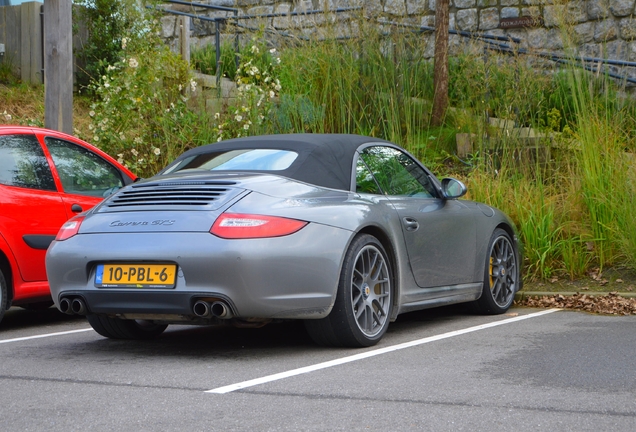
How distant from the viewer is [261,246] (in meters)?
5.23

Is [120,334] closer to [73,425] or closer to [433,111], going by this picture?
[73,425]

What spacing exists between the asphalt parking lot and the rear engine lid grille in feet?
2.90

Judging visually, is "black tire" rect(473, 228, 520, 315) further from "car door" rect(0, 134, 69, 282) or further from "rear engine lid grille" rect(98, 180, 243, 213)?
"car door" rect(0, 134, 69, 282)

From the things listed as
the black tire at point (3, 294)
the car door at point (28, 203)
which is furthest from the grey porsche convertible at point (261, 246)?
the car door at point (28, 203)

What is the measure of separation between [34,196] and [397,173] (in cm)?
→ 270

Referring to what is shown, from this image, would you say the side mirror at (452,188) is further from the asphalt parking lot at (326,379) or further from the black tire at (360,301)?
the black tire at (360,301)

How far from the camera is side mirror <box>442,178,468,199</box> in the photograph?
6.99 meters

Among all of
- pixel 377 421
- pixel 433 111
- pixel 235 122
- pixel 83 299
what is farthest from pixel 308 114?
pixel 377 421

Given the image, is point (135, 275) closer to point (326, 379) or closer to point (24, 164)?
point (326, 379)

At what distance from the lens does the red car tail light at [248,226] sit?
17.2 feet

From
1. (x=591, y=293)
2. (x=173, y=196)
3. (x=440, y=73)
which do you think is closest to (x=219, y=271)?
(x=173, y=196)

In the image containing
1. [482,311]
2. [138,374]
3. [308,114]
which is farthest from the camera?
[308,114]

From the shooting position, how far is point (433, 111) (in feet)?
39.0

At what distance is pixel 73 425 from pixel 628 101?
7585 mm
